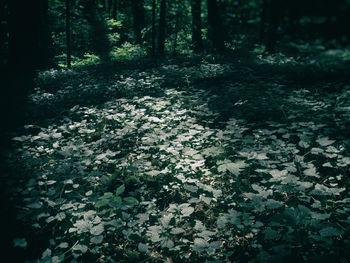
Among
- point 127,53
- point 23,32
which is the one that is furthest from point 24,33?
point 127,53

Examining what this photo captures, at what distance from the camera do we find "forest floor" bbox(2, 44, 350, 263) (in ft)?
6.70

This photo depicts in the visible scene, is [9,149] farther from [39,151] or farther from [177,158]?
[177,158]

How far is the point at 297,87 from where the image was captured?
6.24 meters

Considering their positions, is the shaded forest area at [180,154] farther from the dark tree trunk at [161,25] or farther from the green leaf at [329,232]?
the dark tree trunk at [161,25]

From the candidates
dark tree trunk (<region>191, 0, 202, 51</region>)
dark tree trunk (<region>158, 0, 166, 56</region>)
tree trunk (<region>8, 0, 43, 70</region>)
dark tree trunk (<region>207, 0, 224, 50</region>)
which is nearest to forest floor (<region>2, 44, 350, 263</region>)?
tree trunk (<region>8, 0, 43, 70</region>)

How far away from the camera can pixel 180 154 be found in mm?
3352

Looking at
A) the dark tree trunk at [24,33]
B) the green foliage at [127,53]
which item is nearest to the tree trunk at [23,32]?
the dark tree trunk at [24,33]

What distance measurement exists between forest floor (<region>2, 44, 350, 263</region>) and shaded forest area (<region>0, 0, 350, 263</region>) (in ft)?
0.06

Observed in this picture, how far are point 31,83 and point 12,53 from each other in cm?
248

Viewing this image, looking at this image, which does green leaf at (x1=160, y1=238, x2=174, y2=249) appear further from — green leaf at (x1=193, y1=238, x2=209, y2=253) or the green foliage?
the green foliage

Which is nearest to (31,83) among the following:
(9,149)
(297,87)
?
(9,149)

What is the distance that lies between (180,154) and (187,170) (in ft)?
1.12

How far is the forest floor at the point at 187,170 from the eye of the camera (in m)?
2.04

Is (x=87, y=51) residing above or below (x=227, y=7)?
below
